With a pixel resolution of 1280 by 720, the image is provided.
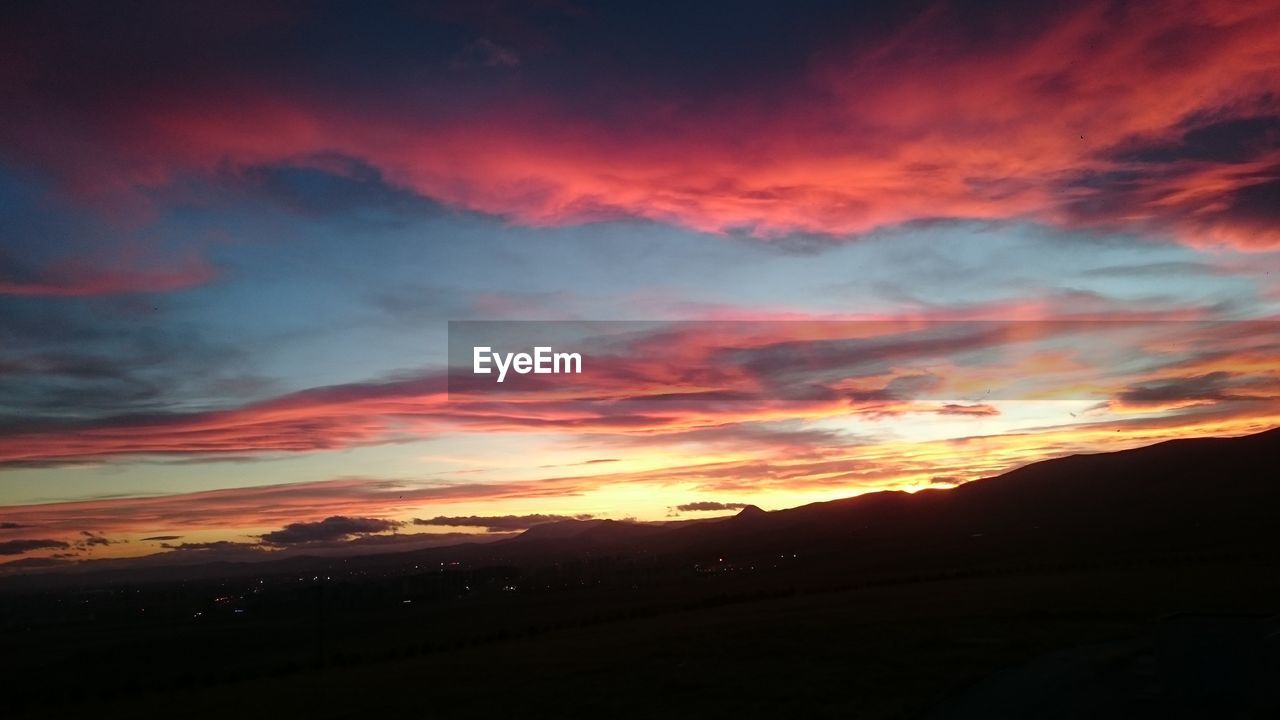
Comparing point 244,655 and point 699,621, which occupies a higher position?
point 699,621

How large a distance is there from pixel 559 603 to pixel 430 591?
7672 centimetres

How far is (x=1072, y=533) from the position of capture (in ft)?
536

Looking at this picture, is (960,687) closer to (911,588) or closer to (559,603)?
(911,588)

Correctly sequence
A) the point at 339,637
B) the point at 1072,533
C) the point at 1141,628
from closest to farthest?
the point at 1141,628 < the point at 339,637 < the point at 1072,533

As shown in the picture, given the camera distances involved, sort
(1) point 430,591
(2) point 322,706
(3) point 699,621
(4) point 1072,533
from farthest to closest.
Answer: (1) point 430,591 → (4) point 1072,533 → (3) point 699,621 → (2) point 322,706

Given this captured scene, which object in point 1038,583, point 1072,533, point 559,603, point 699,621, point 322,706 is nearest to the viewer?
point 322,706

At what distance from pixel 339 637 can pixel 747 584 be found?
5324cm

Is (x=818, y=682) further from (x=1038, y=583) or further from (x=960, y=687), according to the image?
(x=1038, y=583)

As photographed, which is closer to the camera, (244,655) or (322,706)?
(322,706)

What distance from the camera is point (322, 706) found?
115 ft

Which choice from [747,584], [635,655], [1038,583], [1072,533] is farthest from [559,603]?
[1072,533]

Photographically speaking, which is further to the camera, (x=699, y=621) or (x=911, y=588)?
(x=911, y=588)

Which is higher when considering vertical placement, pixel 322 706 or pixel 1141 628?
pixel 1141 628

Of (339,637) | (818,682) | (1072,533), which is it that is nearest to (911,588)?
(818,682)
